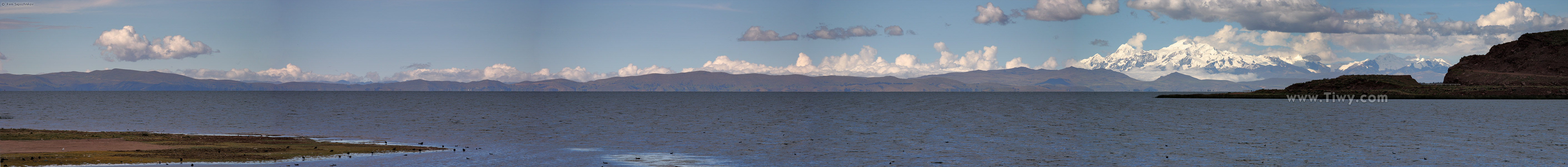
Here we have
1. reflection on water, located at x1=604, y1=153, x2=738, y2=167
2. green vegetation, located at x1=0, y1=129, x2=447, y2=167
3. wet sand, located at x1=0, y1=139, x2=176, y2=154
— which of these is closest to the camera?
green vegetation, located at x1=0, y1=129, x2=447, y2=167

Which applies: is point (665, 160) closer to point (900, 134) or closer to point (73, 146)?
point (73, 146)

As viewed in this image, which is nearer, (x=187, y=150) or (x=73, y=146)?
(x=187, y=150)

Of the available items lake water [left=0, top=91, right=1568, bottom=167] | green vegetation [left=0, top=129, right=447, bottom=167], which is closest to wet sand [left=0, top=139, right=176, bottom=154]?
green vegetation [left=0, top=129, right=447, bottom=167]

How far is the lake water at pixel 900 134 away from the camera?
1473 inches

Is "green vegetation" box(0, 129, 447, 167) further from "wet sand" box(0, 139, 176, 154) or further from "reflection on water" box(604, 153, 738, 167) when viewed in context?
"reflection on water" box(604, 153, 738, 167)

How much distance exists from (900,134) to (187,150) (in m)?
34.7

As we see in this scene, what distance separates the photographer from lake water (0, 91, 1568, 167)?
123 feet

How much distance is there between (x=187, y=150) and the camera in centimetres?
3769

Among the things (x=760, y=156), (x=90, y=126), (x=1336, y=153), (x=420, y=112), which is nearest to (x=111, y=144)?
(x=760, y=156)

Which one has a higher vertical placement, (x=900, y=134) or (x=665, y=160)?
(x=900, y=134)

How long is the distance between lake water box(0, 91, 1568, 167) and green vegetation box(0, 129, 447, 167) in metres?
2.04

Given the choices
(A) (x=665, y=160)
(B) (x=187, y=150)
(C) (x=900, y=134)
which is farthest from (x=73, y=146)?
(C) (x=900, y=134)

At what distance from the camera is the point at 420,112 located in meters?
117

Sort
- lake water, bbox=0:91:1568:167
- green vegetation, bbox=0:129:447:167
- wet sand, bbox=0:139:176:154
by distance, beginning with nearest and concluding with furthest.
Answer: green vegetation, bbox=0:129:447:167 → wet sand, bbox=0:139:176:154 → lake water, bbox=0:91:1568:167
